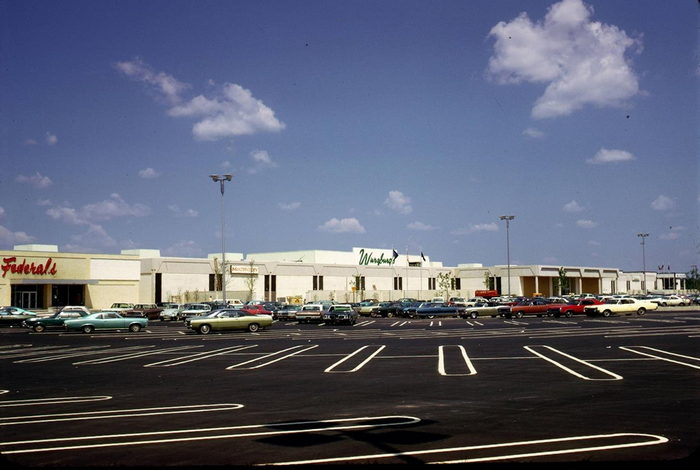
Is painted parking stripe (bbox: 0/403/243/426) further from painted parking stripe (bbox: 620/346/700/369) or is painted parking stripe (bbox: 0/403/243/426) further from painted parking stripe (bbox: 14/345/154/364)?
painted parking stripe (bbox: 620/346/700/369)

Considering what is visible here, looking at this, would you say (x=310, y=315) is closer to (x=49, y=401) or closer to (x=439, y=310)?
(x=439, y=310)

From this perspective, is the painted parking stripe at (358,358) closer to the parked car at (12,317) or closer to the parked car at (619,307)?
the parked car at (619,307)

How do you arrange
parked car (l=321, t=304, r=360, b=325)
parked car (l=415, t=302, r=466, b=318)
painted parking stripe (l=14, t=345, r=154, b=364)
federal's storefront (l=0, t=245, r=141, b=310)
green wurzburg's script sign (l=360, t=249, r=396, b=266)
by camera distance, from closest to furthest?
painted parking stripe (l=14, t=345, r=154, b=364), parked car (l=321, t=304, r=360, b=325), parked car (l=415, t=302, r=466, b=318), federal's storefront (l=0, t=245, r=141, b=310), green wurzburg's script sign (l=360, t=249, r=396, b=266)

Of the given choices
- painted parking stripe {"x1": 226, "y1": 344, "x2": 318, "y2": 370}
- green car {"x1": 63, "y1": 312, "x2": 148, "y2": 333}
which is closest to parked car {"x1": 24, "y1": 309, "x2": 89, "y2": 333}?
green car {"x1": 63, "y1": 312, "x2": 148, "y2": 333}

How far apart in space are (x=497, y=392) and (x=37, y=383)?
11075mm

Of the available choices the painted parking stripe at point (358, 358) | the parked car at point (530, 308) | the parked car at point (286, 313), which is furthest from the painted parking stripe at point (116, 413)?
the parked car at point (530, 308)

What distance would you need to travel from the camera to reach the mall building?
223ft

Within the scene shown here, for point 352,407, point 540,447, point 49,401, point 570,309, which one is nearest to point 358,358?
point 352,407

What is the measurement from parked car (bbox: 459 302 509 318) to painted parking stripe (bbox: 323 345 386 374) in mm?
33373

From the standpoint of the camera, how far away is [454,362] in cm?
2086

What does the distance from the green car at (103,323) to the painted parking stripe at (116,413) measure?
30.1 m

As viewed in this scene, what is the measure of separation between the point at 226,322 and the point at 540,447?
3059cm

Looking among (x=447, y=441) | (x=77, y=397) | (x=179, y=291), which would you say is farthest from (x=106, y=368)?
(x=179, y=291)

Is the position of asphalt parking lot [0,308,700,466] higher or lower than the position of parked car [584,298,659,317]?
lower
